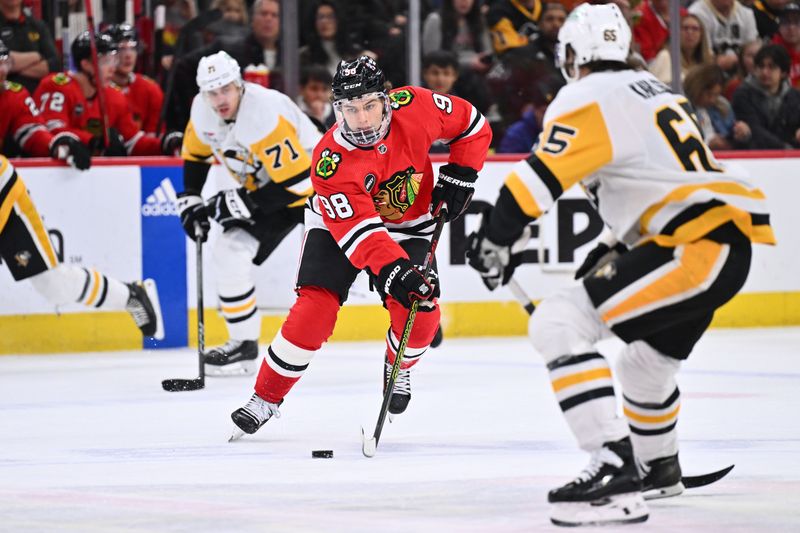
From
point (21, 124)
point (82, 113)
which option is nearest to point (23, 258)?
point (21, 124)

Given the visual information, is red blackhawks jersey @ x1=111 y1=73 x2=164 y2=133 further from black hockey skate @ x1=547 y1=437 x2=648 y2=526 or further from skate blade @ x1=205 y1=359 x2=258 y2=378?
black hockey skate @ x1=547 y1=437 x2=648 y2=526

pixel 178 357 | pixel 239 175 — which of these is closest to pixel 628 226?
pixel 239 175

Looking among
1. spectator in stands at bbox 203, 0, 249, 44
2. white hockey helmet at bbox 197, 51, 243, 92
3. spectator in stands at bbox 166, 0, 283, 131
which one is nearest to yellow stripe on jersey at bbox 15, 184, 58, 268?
white hockey helmet at bbox 197, 51, 243, 92

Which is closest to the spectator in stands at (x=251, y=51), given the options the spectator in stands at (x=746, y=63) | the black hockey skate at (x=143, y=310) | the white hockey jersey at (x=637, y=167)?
the black hockey skate at (x=143, y=310)

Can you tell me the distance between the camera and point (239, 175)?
584 centimetres

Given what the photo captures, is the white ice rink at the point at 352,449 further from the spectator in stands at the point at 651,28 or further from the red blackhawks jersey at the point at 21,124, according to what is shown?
the spectator in stands at the point at 651,28

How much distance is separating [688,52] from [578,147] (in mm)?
4712

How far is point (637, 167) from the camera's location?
3.06m

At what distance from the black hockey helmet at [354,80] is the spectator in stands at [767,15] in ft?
13.8

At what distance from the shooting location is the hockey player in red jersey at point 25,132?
21.8 ft

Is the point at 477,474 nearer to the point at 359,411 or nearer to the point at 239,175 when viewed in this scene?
the point at 359,411

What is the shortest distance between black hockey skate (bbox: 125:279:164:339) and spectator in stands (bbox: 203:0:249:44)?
1.29m

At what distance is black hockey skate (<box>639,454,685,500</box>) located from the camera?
3346 mm

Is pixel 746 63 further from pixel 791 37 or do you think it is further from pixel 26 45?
pixel 26 45
